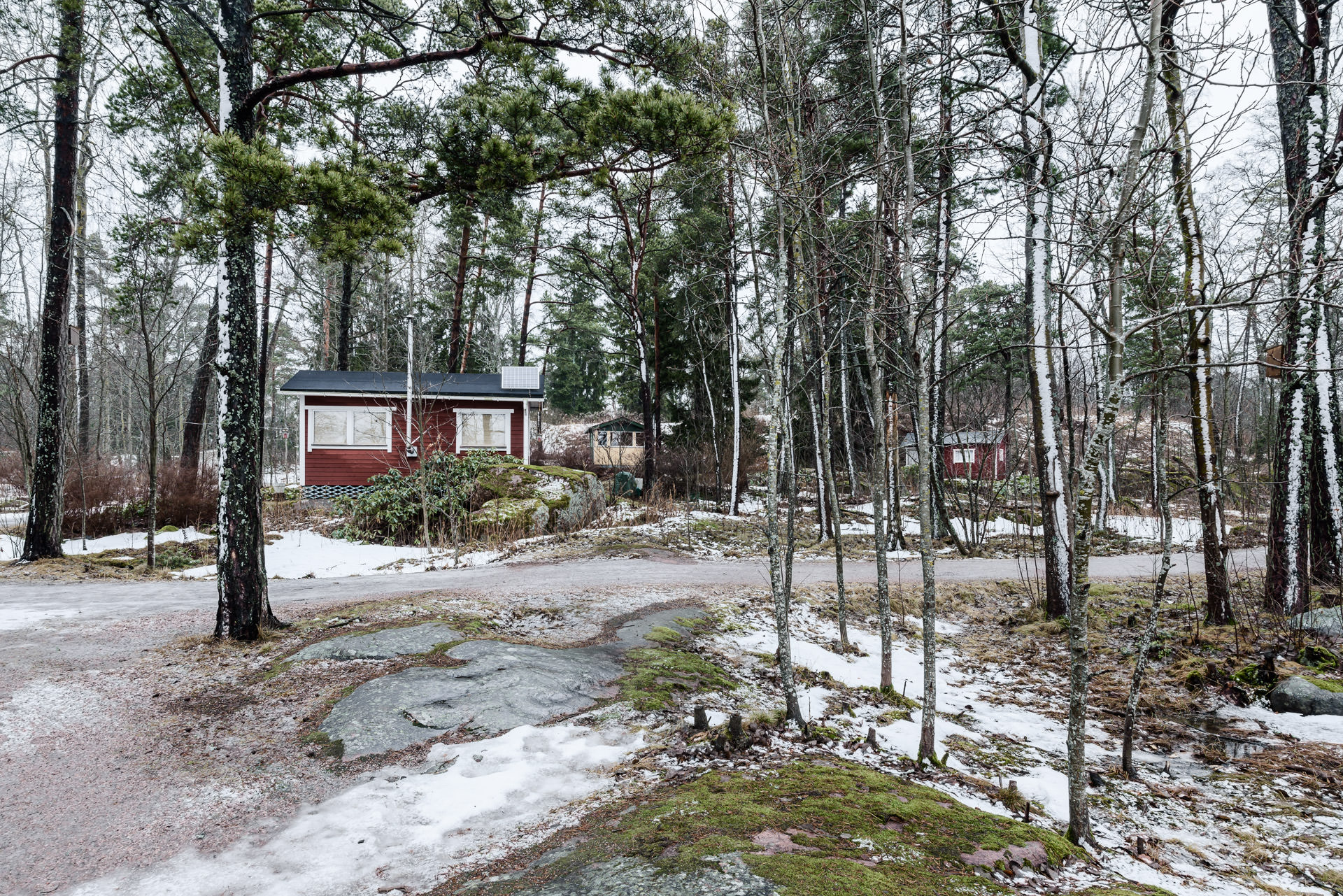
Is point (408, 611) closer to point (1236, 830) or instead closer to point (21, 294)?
point (1236, 830)

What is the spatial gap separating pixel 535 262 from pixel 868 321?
1702cm

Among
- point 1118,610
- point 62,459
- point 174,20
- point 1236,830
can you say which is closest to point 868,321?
point 1236,830

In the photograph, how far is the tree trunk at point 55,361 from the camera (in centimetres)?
899

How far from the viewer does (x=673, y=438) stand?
20094mm

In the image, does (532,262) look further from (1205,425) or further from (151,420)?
(1205,425)

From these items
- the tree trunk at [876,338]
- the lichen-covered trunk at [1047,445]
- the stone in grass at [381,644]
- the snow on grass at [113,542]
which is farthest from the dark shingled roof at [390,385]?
the tree trunk at [876,338]

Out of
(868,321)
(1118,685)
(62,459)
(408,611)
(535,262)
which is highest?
(535,262)

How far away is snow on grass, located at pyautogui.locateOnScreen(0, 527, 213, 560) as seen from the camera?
Answer: 33.7 ft

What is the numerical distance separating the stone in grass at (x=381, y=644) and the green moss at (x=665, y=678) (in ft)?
4.81

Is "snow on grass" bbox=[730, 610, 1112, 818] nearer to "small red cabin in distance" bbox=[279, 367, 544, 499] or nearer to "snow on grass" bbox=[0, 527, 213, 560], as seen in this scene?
"snow on grass" bbox=[0, 527, 213, 560]

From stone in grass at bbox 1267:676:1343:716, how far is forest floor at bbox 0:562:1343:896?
133 millimetres

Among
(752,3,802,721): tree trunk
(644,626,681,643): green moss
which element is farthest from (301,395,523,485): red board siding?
(752,3,802,721): tree trunk

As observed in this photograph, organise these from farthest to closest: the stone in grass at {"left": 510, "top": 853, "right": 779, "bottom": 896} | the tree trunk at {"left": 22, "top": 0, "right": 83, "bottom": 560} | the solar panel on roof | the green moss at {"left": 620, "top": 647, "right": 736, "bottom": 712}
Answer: the solar panel on roof → the tree trunk at {"left": 22, "top": 0, "right": 83, "bottom": 560} → the green moss at {"left": 620, "top": 647, "right": 736, "bottom": 712} → the stone in grass at {"left": 510, "top": 853, "right": 779, "bottom": 896}

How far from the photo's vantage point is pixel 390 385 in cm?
1777
